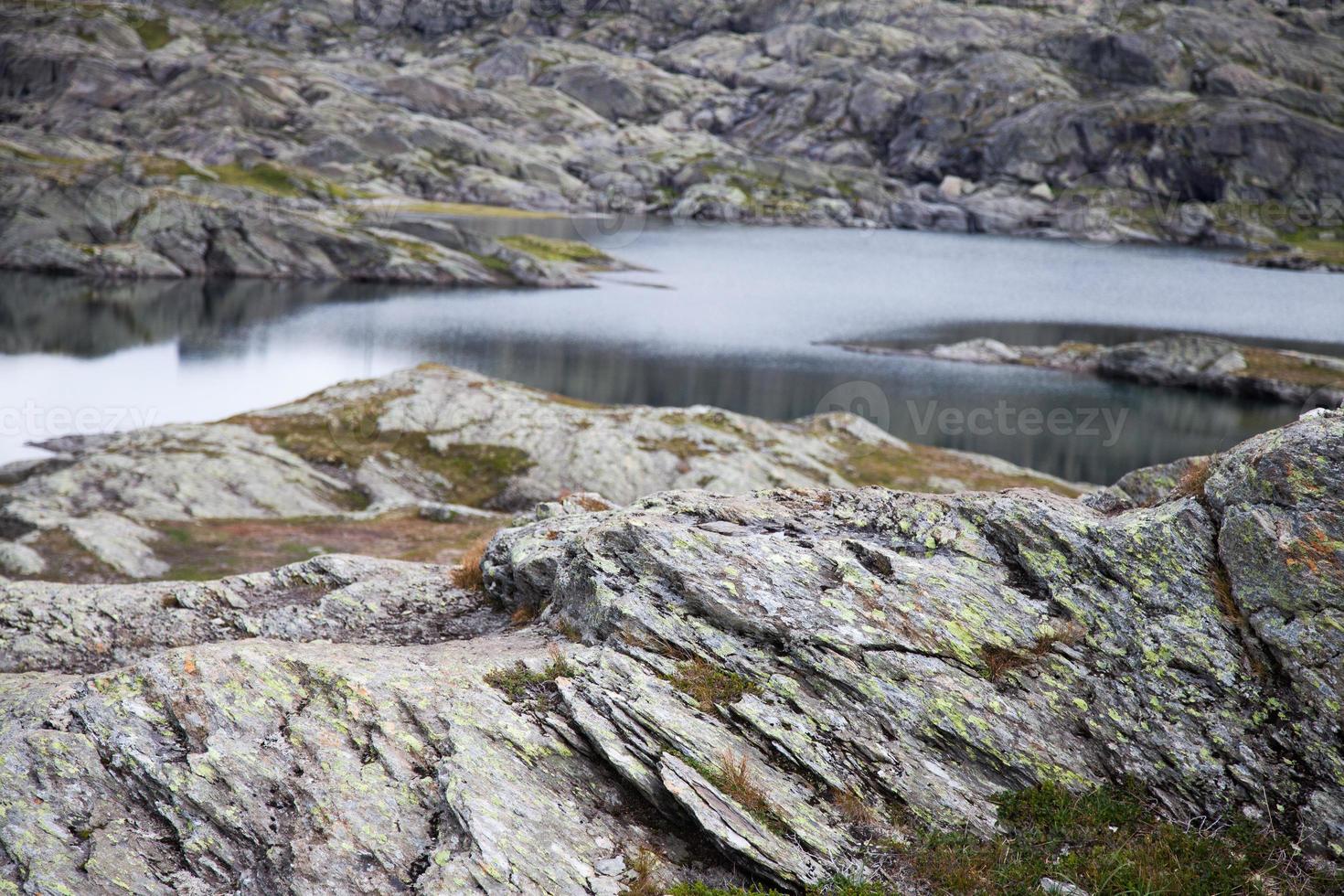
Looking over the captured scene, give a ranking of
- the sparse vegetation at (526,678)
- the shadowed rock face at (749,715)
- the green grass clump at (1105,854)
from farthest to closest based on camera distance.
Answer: the sparse vegetation at (526,678) < the shadowed rock face at (749,715) < the green grass clump at (1105,854)

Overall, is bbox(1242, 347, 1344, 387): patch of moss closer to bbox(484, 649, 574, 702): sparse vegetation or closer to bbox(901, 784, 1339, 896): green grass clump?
bbox(901, 784, 1339, 896): green grass clump

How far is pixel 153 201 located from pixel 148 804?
175570mm

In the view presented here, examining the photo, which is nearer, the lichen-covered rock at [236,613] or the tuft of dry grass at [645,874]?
the tuft of dry grass at [645,874]

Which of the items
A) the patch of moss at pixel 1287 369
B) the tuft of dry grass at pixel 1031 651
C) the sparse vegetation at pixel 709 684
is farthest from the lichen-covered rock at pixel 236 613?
the patch of moss at pixel 1287 369

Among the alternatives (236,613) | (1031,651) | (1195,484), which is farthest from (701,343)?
(1031,651)

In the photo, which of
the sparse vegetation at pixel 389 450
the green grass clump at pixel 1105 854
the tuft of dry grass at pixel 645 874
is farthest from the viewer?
the sparse vegetation at pixel 389 450

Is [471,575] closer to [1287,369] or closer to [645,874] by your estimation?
[645,874]

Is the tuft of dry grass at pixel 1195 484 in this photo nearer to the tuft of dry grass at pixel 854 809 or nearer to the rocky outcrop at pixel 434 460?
the tuft of dry grass at pixel 854 809

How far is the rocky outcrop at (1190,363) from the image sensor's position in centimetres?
9225

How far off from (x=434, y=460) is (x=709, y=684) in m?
46.6

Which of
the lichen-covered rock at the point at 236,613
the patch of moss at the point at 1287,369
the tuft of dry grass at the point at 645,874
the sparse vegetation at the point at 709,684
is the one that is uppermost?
the patch of moss at the point at 1287,369

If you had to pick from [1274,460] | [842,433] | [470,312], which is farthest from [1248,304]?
[1274,460]

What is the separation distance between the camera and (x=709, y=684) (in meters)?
12.7

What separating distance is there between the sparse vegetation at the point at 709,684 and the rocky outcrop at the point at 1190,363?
9594cm
